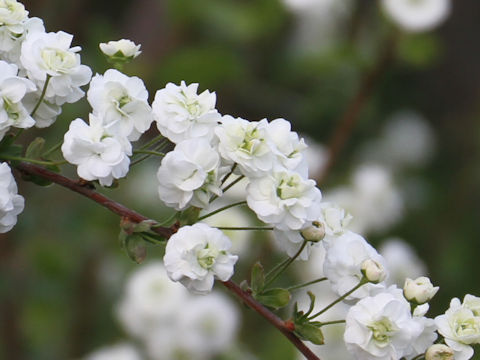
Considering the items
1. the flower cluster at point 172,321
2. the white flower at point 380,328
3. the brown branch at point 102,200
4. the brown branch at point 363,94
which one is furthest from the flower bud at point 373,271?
the brown branch at point 363,94

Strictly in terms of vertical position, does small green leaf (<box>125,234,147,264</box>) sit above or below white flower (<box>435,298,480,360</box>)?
below

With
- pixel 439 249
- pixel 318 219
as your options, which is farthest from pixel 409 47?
pixel 318 219

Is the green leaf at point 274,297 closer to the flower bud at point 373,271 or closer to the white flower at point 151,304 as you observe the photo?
the flower bud at point 373,271

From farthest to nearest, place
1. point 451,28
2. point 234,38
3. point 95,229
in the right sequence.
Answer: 1. point 451,28
2. point 234,38
3. point 95,229

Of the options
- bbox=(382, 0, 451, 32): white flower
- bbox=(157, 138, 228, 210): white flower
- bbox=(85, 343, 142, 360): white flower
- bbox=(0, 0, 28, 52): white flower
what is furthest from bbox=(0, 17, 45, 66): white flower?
bbox=(382, 0, 451, 32): white flower

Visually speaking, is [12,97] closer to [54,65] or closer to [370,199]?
[54,65]

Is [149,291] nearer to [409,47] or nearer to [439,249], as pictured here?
[409,47]

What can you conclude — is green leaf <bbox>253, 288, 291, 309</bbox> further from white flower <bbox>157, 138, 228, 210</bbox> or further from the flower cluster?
the flower cluster
